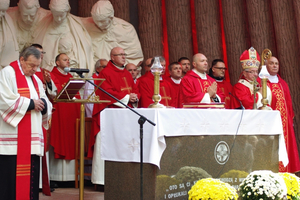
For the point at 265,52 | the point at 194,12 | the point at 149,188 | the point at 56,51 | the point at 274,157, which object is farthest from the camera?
the point at 194,12

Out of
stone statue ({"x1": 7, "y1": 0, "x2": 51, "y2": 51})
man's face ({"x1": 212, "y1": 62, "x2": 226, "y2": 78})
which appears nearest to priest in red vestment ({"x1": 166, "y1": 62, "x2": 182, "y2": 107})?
man's face ({"x1": 212, "y1": 62, "x2": 226, "y2": 78})

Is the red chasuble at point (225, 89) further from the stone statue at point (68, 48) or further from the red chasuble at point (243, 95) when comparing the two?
the stone statue at point (68, 48)

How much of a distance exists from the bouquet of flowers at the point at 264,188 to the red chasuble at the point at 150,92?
138 inches

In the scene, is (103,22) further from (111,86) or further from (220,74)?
(220,74)

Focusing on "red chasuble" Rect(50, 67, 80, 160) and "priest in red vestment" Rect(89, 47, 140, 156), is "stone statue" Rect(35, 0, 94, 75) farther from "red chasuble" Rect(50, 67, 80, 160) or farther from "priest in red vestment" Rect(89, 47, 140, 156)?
"priest in red vestment" Rect(89, 47, 140, 156)

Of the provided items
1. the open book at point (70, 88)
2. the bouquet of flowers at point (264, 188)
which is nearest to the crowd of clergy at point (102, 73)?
the open book at point (70, 88)

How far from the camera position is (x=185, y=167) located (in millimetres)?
5566

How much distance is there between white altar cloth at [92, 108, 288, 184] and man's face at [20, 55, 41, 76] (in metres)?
0.96

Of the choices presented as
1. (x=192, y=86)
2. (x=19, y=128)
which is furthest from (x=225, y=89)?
(x=19, y=128)

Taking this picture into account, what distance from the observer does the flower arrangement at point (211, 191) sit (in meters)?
4.66

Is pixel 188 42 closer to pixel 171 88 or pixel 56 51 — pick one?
pixel 171 88

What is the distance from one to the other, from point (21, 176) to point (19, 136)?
0.47 meters

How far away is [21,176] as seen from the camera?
5590 millimetres

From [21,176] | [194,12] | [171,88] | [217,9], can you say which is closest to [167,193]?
[21,176]
